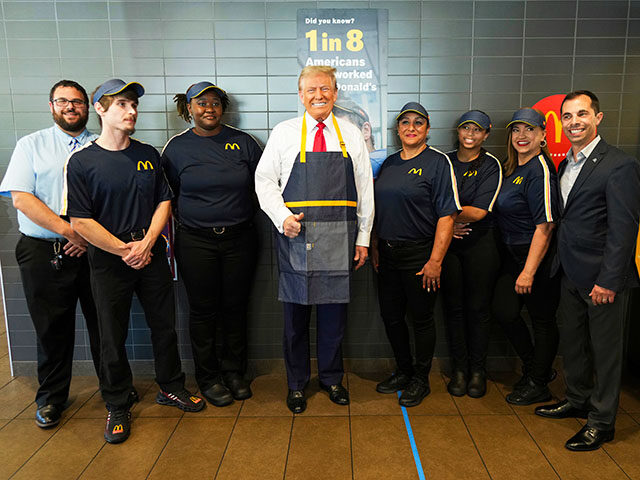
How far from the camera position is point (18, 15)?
115 inches

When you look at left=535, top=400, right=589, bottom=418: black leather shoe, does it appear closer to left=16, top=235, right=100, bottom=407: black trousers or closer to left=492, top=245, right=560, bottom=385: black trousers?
left=492, top=245, right=560, bottom=385: black trousers

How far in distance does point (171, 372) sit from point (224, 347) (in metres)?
0.39

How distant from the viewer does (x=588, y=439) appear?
2281 millimetres

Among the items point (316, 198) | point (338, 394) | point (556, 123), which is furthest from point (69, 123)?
point (556, 123)

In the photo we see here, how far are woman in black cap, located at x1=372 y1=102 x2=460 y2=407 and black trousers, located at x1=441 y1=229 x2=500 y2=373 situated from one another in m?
0.18

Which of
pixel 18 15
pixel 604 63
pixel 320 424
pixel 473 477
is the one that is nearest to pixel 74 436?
pixel 320 424

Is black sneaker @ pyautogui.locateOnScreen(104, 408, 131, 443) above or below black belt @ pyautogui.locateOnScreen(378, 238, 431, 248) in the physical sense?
below

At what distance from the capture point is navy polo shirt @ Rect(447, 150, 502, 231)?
8.71 ft

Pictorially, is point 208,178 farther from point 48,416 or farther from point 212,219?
point 48,416

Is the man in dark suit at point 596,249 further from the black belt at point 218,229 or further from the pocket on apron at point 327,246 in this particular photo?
the black belt at point 218,229

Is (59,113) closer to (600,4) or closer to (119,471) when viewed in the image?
(119,471)

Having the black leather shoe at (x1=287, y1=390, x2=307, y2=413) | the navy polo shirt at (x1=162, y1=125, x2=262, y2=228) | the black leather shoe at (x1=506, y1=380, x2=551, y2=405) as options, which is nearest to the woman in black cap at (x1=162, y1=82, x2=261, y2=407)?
the navy polo shirt at (x1=162, y1=125, x2=262, y2=228)

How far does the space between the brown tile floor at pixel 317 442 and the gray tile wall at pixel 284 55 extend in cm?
164

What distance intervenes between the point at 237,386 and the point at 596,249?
6.93ft
